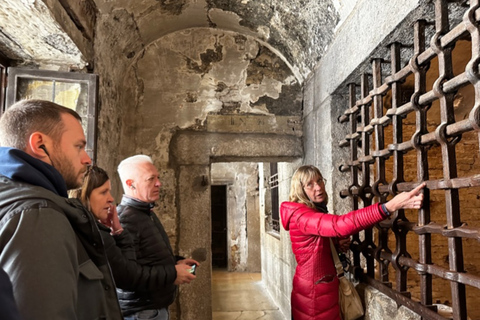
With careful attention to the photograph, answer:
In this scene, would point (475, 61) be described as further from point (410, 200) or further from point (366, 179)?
point (366, 179)

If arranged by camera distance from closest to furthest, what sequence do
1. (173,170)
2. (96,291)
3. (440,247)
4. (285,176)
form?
(96,291), (173,170), (440,247), (285,176)

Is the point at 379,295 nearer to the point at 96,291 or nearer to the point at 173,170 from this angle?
the point at 96,291

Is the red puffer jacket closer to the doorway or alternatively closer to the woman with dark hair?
the woman with dark hair

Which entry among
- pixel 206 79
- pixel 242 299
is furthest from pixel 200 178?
pixel 242 299

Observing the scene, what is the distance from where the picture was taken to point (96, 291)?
1.02m

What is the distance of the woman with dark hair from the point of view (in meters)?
1.59

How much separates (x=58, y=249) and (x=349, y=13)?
93.1 inches

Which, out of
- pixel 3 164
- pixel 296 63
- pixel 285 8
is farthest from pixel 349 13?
pixel 3 164

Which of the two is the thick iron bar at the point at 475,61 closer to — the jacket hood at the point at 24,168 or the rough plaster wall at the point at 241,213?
the jacket hood at the point at 24,168

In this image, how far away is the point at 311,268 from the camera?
2090 millimetres

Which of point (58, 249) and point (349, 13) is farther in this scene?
point (349, 13)

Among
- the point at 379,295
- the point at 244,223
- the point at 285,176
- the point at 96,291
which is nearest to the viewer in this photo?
the point at 96,291

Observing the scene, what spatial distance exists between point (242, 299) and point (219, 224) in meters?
4.42

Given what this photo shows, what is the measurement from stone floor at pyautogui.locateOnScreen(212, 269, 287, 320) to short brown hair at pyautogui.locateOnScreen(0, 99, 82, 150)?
4586 mm
